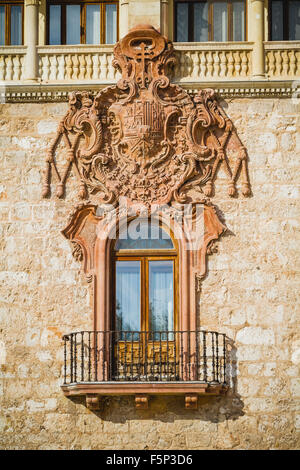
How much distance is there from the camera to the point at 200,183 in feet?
58.4

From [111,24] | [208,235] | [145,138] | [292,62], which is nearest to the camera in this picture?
[208,235]

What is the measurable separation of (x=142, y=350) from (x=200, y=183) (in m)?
2.66

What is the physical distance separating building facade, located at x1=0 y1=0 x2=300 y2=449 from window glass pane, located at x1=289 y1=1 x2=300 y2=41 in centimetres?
2

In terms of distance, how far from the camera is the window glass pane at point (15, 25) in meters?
18.7

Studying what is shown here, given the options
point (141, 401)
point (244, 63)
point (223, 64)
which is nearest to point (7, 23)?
point (223, 64)

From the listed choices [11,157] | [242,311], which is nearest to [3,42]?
[11,157]

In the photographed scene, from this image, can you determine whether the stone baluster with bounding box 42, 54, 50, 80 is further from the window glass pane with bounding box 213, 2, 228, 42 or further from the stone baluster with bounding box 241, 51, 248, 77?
the stone baluster with bounding box 241, 51, 248, 77

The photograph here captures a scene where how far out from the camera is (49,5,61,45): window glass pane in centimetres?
1861

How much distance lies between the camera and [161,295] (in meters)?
17.8

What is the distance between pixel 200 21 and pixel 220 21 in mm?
314

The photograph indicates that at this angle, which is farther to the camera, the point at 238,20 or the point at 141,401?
the point at 238,20

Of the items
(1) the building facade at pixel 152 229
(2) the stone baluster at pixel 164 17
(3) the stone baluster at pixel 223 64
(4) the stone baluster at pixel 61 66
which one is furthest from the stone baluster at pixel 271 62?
(4) the stone baluster at pixel 61 66

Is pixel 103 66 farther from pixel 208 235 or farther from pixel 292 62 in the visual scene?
pixel 208 235
